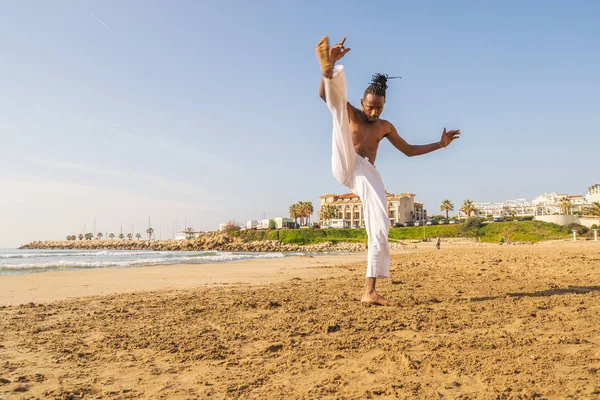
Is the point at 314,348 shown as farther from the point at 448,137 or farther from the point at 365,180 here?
the point at 448,137

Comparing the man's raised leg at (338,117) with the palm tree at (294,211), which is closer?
the man's raised leg at (338,117)

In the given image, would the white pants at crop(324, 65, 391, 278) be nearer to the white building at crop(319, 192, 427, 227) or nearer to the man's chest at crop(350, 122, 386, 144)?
the man's chest at crop(350, 122, 386, 144)

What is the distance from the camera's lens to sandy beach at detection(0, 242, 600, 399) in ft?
7.36

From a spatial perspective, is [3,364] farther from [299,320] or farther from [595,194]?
[595,194]

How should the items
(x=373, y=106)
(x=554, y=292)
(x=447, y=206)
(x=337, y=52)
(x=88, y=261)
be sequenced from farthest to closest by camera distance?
1. (x=447, y=206)
2. (x=88, y=261)
3. (x=554, y=292)
4. (x=373, y=106)
5. (x=337, y=52)

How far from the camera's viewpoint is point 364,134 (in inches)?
198

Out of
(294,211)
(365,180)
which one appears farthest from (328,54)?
(294,211)

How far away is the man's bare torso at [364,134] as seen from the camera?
16.3 ft

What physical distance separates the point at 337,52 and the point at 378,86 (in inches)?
40.3

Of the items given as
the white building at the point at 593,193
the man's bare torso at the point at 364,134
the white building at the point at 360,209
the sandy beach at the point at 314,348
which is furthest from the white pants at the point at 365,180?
the white building at the point at 593,193

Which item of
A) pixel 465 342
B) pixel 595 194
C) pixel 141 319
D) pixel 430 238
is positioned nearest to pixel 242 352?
pixel 465 342

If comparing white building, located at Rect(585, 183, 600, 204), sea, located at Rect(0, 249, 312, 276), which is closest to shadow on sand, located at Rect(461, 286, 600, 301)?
sea, located at Rect(0, 249, 312, 276)

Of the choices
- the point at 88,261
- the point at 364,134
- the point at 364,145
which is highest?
the point at 364,134

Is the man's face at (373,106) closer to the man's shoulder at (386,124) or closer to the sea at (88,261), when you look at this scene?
the man's shoulder at (386,124)
